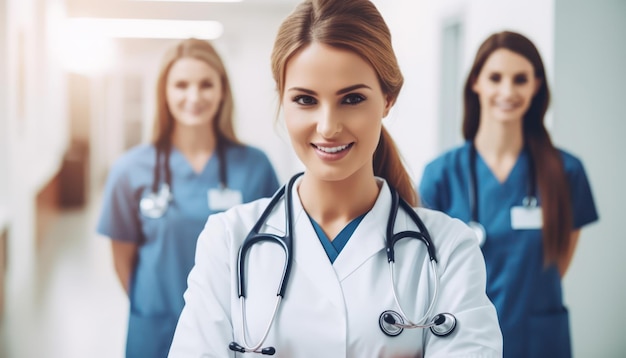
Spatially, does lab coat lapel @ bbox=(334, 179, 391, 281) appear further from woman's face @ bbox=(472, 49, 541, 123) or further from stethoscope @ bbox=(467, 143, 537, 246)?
woman's face @ bbox=(472, 49, 541, 123)

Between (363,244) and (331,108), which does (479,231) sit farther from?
(331,108)

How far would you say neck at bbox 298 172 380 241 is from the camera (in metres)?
0.81

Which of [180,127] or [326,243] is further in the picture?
[180,127]

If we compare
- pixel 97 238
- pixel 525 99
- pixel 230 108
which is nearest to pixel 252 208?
pixel 230 108

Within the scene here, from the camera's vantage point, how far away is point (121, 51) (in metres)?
4.97

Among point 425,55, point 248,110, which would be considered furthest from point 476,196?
point 248,110

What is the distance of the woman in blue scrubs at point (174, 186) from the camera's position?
4.89 feet

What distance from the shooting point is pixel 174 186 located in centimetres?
157

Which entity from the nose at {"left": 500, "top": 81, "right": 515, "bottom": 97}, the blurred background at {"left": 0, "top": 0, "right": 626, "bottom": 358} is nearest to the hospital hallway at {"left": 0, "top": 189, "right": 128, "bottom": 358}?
the blurred background at {"left": 0, "top": 0, "right": 626, "bottom": 358}

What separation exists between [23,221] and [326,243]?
242cm

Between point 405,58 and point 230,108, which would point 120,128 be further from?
point 230,108

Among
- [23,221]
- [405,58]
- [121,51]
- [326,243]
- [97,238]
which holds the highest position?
[121,51]

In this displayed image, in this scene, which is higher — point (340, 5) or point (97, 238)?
point (340, 5)

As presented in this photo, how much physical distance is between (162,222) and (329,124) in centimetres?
90
